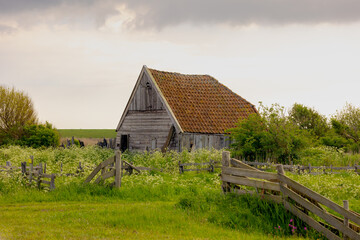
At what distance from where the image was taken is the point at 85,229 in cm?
1066

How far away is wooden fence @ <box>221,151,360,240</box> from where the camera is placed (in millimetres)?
9523

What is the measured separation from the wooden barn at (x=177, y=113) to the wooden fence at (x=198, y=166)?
4008 millimetres

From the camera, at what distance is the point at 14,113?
43.2 metres

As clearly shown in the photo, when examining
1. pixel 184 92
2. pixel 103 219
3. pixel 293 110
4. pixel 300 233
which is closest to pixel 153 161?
pixel 184 92

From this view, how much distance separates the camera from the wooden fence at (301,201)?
31.2 feet

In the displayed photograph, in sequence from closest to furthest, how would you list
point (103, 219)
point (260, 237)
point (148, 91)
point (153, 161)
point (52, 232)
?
point (260, 237), point (52, 232), point (103, 219), point (153, 161), point (148, 91)

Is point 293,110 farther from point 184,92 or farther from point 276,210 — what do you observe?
point 276,210

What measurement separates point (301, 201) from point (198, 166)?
13.4m

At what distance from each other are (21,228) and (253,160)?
58.9ft

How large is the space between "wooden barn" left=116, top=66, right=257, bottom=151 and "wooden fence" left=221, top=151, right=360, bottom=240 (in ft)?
53.3

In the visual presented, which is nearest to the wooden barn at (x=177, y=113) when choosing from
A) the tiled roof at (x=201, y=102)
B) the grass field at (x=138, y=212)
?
the tiled roof at (x=201, y=102)

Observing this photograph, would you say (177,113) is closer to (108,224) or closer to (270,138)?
(270,138)

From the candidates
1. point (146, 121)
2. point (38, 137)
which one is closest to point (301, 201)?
point (146, 121)

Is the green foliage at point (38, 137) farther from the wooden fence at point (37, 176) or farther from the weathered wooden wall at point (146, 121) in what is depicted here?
the wooden fence at point (37, 176)
